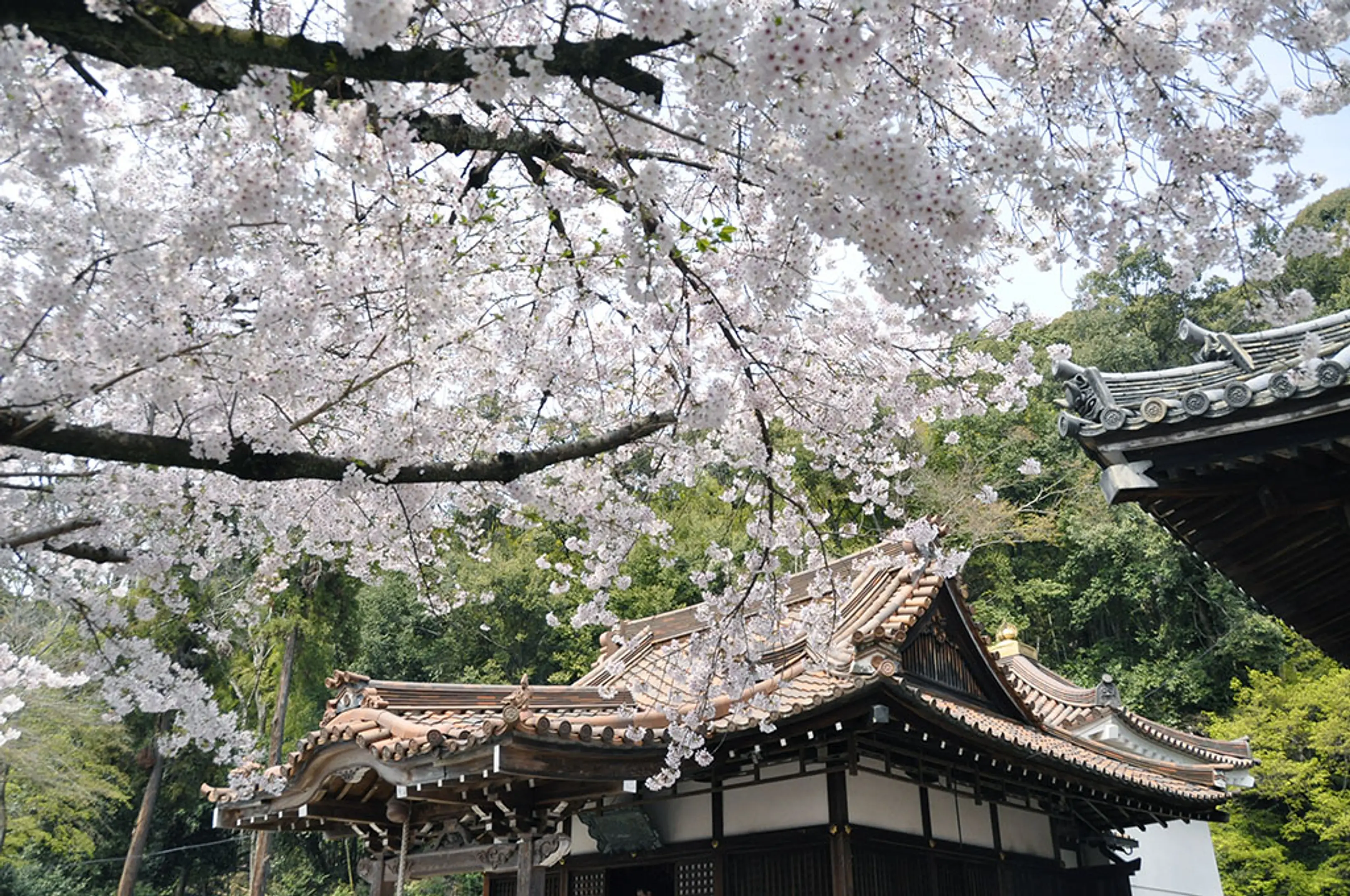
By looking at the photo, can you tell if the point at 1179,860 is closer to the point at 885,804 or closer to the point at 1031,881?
the point at 1031,881

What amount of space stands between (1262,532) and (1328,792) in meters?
14.8

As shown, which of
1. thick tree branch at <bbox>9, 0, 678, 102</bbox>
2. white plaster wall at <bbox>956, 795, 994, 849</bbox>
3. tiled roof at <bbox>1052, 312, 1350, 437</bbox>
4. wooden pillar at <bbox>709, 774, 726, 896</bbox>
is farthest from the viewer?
white plaster wall at <bbox>956, 795, 994, 849</bbox>

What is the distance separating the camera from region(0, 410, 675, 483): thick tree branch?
2957mm

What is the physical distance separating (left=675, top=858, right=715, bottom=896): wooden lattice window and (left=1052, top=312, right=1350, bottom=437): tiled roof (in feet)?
16.2

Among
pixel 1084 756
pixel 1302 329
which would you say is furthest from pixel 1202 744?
pixel 1302 329

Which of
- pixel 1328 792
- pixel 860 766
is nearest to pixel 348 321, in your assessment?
pixel 860 766

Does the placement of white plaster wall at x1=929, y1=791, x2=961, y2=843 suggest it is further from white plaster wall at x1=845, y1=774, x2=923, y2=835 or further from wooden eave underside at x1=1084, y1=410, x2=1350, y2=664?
wooden eave underside at x1=1084, y1=410, x2=1350, y2=664

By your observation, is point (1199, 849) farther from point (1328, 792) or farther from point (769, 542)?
point (769, 542)

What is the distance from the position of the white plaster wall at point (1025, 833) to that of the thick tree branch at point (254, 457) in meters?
7.42

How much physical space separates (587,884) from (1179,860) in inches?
423

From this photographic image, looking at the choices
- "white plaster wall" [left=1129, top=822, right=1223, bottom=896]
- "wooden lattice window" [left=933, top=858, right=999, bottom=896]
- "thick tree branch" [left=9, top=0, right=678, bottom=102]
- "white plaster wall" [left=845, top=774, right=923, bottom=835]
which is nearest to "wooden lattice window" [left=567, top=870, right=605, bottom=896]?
"white plaster wall" [left=845, top=774, right=923, bottom=835]

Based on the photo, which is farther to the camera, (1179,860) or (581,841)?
(1179,860)

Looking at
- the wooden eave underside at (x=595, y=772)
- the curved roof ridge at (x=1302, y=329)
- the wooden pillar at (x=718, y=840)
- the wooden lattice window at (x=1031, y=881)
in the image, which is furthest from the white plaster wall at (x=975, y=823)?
the curved roof ridge at (x=1302, y=329)

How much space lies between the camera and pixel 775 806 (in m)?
7.57
